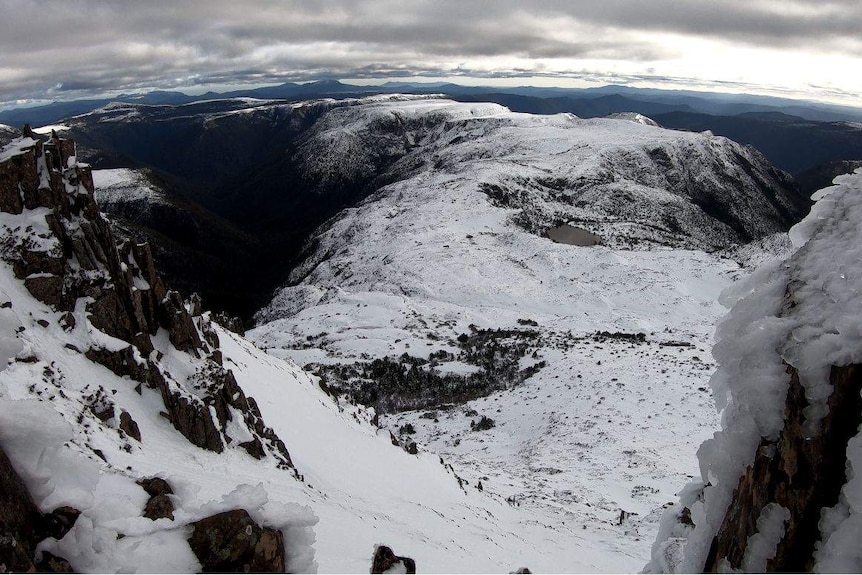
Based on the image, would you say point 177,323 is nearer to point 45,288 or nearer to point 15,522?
point 45,288

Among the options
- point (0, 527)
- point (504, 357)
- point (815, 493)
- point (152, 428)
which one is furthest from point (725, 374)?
point (504, 357)

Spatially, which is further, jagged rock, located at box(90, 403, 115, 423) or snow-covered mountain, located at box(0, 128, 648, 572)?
jagged rock, located at box(90, 403, 115, 423)

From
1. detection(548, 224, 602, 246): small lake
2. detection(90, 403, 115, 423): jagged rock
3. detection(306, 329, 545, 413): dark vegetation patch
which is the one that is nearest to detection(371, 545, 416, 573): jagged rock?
detection(90, 403, 115, 423): jagged rock

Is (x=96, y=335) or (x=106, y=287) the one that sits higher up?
(x=106, y=287)

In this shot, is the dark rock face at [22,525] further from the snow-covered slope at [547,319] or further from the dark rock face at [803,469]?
the snow-covered slope at [547,319]

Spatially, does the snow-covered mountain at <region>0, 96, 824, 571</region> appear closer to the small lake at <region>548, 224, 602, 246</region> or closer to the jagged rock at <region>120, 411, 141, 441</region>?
the jagged rock at <region>120, 411, 141, 441</region>

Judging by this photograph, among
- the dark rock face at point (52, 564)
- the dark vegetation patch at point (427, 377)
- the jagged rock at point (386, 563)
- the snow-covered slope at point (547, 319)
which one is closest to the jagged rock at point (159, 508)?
the dark rock face at point (52, 564)

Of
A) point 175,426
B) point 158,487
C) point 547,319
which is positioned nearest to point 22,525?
point 158,487
